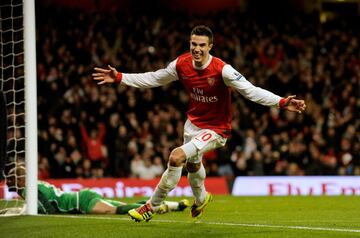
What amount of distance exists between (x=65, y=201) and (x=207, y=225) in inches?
107

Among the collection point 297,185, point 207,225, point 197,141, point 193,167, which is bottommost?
point 297,185

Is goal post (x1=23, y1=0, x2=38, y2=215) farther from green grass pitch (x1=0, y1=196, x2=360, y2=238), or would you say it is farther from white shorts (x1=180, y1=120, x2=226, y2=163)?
white shorts (x1=180, y1=120, x2=226, y2=163)

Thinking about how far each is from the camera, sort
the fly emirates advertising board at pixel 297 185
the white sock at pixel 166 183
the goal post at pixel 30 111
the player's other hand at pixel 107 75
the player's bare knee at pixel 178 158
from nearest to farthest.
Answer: the player's bare knee at pixel 178 158 < the white sock at pixel 166 183 < the player's other hand at pixel 107 75 < the goal post at pixel 30 111 < the fly emirates advertising board at pixel 297 185

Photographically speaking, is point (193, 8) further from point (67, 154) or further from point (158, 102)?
point (67, 154)

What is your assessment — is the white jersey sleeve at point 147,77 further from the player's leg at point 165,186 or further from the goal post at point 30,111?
A: the goal post at point 30,111

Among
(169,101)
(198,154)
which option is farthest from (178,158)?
(169,101)

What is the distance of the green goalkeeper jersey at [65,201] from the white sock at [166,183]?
7.33 ft

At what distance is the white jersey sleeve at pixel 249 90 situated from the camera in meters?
9.12

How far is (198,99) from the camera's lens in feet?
32.0

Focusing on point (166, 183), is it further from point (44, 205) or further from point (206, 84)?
point (44, 205)

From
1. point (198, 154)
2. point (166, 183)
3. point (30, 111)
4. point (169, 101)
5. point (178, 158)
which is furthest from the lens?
point (169, 101)

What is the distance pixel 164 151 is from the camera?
20.3 meters

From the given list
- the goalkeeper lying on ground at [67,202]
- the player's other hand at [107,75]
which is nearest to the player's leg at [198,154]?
the player's other hand at [107,75]

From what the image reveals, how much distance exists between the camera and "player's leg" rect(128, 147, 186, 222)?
30.4 feet
